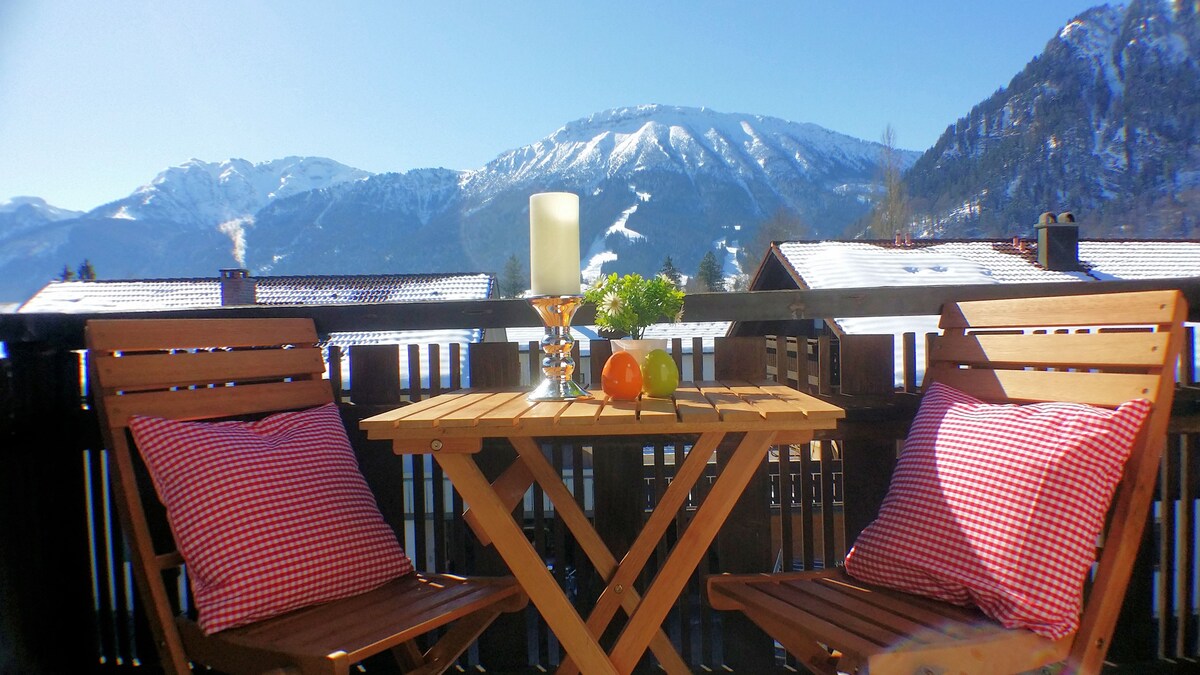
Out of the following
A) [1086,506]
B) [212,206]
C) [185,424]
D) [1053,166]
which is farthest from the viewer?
[212,206]

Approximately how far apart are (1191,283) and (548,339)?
1.76m

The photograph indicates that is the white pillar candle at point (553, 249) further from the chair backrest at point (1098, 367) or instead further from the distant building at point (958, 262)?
the distant building at point (958, 262)

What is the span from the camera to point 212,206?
161m

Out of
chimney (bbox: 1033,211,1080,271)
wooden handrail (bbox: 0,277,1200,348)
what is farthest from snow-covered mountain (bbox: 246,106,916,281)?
wooden handrail (bbox: 0,277,1200,348)

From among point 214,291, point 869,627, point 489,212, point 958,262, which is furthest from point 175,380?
point 489,212

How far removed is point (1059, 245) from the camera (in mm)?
13234

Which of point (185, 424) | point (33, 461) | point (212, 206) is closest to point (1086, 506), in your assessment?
point (185, 424)

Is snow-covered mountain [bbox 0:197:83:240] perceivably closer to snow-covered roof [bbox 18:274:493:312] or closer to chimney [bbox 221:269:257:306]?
snow-covered roof [bbox 18:274:493:312]

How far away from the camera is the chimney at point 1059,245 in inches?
521

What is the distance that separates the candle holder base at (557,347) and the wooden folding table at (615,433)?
120 millimetres

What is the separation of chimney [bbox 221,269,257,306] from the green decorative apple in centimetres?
1892

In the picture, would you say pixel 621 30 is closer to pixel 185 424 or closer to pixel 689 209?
pixel 689 209

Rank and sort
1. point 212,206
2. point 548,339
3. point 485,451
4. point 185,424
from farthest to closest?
point 212,206
point 485,451
point 548,339
point 185,424

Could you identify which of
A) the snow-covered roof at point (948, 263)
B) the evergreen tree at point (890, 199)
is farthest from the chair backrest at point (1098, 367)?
the evergreen tree at point (890, 199)
